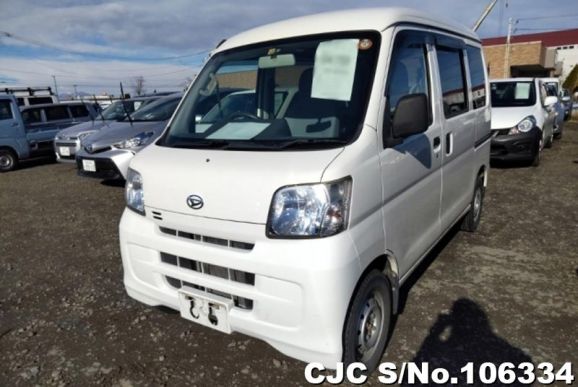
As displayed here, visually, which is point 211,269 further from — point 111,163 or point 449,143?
point 111,163

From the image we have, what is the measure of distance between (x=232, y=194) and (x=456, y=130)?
216 cm

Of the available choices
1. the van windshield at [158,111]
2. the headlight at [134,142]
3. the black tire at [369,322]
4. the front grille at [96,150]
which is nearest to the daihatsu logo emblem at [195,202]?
the black tire at [369,322]

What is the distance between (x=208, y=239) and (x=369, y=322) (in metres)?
1.02

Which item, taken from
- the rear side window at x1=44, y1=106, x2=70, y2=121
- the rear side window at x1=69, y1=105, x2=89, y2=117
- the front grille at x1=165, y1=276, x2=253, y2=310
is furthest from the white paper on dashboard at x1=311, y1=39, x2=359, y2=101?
the rear side window at x1=69, y1=105, x2=89, y2=117

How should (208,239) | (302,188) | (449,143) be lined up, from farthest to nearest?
(449,143) → (208,239) → (302,188)

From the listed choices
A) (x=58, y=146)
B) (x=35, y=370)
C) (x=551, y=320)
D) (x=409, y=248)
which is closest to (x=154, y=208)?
(x=35, y=370)

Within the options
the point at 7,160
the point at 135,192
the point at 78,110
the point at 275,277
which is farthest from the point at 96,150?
the point at 78,110

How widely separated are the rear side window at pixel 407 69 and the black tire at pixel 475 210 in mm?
1923

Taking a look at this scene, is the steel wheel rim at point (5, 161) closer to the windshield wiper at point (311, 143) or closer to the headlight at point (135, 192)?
the headlight at point (135, 192)

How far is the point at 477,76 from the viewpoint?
4125mm

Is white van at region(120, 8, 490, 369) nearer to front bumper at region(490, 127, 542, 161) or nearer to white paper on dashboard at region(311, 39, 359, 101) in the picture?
white paper on dashboard at region(311, 39, 359, 101)

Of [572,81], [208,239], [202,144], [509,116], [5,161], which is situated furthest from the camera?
[572,81]

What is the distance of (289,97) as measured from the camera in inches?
104

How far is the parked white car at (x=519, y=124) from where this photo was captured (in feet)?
24.8
